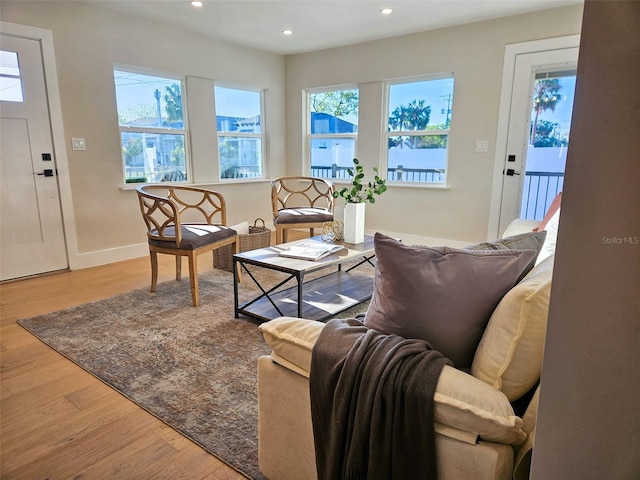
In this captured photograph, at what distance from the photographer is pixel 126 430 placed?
5.24ft

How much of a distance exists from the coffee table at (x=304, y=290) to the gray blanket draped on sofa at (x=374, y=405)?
4.07 ft

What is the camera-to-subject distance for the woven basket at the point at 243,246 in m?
3.58

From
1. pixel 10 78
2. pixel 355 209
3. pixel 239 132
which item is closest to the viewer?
pixel 355 209

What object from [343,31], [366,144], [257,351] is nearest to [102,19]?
[343,31]

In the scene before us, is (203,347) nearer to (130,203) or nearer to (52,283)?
(52,283)

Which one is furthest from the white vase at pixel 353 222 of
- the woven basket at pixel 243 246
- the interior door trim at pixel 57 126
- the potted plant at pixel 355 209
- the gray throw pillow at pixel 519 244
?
the interior door trim at pixel 57 126

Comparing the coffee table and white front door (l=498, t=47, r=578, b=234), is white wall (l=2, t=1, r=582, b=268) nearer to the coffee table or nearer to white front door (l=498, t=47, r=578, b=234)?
white front door (l=498, t=47, r=578, b=234)

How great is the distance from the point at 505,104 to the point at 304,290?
2.82 m

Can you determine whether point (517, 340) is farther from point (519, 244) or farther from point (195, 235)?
point (195, 235)

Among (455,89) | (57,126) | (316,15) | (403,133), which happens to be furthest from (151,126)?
(455,89)

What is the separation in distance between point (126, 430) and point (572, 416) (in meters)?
1.63

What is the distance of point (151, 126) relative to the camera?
4.18m

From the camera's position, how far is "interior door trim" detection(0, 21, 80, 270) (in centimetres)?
322

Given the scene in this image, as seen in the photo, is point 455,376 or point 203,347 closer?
point 455,376
